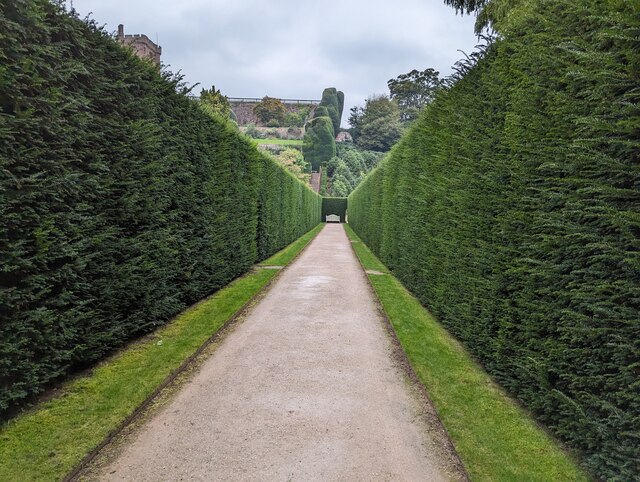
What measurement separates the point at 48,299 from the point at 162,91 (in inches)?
152

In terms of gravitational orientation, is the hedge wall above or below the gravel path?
above

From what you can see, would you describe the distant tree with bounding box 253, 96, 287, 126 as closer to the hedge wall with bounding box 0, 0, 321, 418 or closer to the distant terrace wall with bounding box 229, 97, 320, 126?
the distant terrace wall with bounding box 229, 97, 320, 126

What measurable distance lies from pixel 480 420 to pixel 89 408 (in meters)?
3.57

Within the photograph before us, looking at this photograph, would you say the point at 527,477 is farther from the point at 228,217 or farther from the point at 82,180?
the point at 228,217

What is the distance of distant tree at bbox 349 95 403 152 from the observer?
87.4 m

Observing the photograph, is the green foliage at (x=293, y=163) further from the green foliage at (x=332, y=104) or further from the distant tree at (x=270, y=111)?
the distant tree at (x=270, y=111)

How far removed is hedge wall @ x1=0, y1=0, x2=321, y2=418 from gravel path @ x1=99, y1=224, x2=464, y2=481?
1291 millimetres

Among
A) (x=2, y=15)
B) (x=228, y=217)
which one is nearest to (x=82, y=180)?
(x=2, y=15)

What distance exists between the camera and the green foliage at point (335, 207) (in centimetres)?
5316

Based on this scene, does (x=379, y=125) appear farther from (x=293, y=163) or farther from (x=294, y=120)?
(x=293, y=163)

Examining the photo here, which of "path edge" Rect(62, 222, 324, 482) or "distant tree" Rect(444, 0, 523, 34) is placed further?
"distant tree" Rect(444, 0, 523, 34)

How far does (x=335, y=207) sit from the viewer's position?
53281 mm

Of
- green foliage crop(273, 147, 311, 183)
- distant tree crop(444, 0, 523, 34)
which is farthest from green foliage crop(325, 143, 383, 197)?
distant tree crop(444, 0, 523, 34)

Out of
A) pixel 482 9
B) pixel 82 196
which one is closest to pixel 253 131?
pixel 482 9
